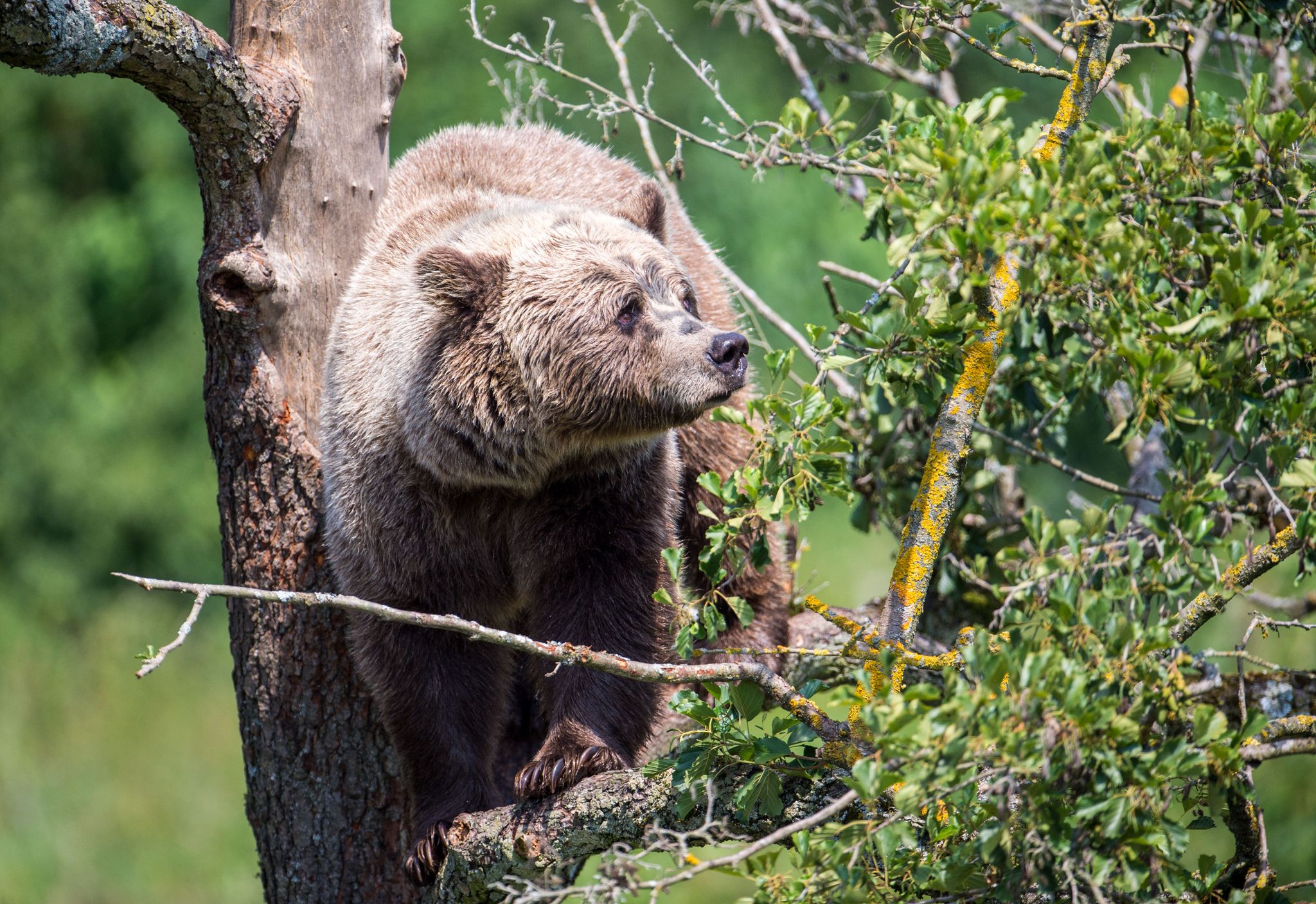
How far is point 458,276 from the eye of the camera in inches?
128

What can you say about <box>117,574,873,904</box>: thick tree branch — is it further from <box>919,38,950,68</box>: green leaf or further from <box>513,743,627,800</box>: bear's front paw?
<box>919,38,950,68</box>: green leaf

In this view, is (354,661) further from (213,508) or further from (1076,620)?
(213,508)

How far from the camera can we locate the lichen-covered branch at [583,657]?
6.98 feet

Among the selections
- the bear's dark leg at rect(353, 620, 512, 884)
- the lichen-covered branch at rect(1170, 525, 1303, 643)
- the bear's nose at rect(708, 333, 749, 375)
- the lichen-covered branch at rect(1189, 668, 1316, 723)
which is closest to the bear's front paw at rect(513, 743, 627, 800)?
the bear's dark leg at rect(353, 620, 512, 884)

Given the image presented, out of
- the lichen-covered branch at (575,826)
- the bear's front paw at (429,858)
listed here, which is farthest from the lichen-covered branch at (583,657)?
the bear's front paw at (429,858)

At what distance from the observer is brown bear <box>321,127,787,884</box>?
3258mm

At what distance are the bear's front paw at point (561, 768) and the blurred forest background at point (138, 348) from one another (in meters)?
7.15

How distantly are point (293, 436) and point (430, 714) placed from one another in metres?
0.93

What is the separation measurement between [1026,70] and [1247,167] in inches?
23.5

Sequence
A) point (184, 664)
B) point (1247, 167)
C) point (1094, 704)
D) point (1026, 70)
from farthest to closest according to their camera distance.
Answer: point (184, 664) → point (1026, 70) → point (1247, 167) → point (1094, 704)

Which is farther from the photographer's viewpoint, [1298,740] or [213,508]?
[213,508]

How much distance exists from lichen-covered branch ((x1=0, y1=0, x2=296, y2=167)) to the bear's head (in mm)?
617

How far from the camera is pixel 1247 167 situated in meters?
2.40

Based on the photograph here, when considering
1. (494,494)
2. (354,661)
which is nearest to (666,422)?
(494,494)
